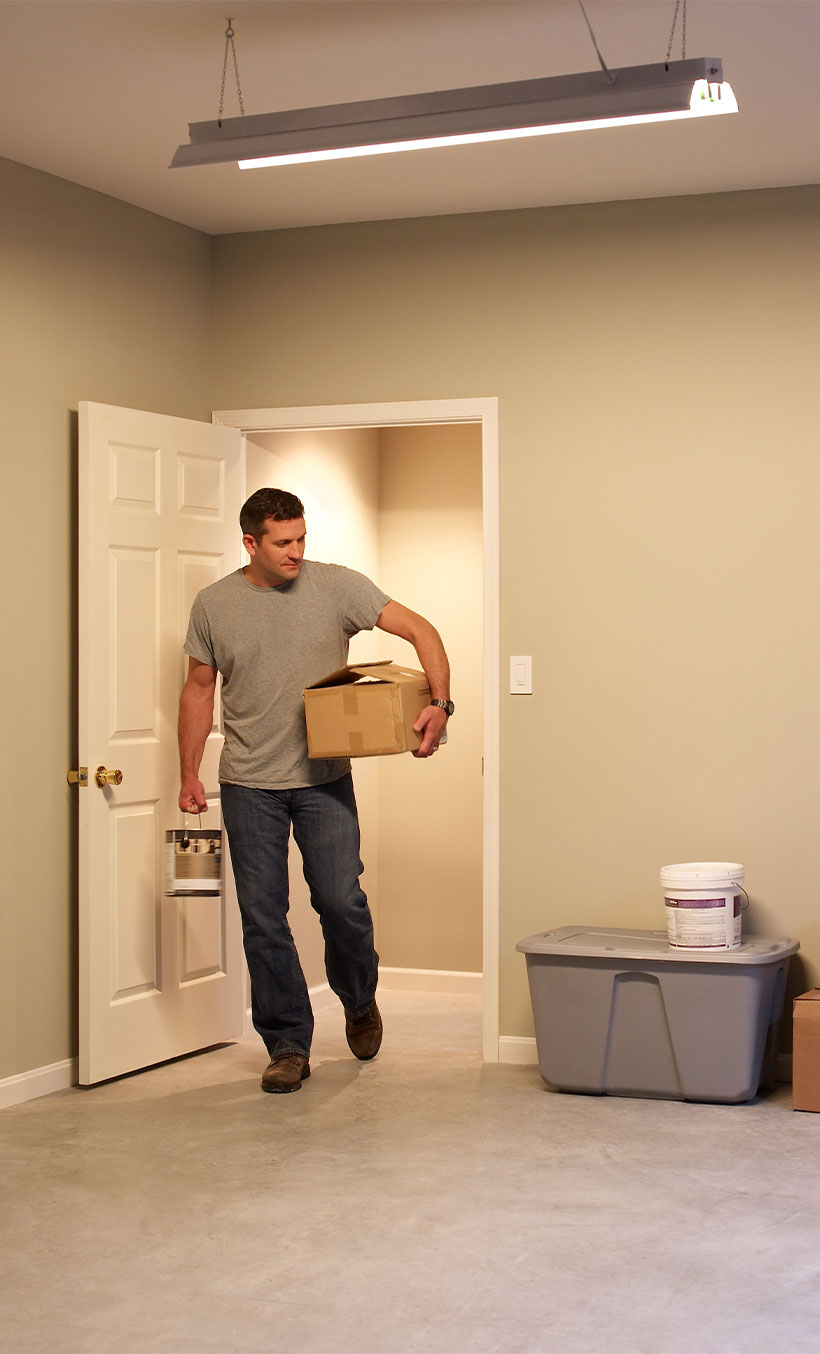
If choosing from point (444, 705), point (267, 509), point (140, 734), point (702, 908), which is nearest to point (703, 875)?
point (702, 908)

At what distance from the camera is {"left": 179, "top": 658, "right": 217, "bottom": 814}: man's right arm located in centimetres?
426

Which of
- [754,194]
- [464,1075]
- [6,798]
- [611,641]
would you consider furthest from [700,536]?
[6,798]

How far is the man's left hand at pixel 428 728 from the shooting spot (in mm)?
3945

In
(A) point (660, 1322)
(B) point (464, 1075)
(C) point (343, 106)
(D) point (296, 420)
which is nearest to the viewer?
(A) point (660, 1322)

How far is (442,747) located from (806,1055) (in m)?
2.16

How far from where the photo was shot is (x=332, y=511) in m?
5.39

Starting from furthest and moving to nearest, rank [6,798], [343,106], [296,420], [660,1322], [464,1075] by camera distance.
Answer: [296,420]
[464,1075]
[6,798]
[343,106]
[660,1322]

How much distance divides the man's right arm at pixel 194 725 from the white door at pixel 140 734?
0.12 metres

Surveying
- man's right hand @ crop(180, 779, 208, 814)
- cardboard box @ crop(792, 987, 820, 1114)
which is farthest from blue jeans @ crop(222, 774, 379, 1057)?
cardboard box @ crop(792, 987, 820, 1114)

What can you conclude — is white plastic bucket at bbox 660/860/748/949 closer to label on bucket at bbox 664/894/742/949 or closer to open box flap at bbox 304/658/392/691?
label on bucket at bbox 664/894/742/949

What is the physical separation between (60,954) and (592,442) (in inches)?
89.7

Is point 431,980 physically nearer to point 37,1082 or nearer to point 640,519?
point 37,1082

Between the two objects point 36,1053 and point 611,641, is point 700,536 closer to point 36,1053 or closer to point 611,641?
point 611,641

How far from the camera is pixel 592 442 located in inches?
175
